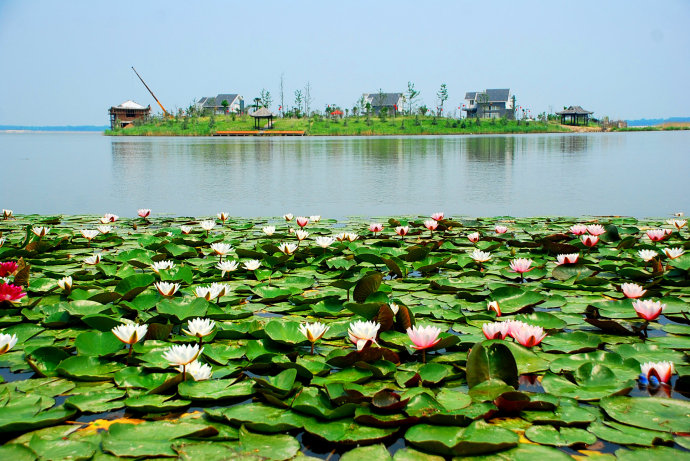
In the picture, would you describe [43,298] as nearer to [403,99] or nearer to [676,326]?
[676,326]

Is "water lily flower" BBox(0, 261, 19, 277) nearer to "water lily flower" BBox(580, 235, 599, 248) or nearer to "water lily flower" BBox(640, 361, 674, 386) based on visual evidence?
"water lily flower" BBox(640, 361, 674, 386)

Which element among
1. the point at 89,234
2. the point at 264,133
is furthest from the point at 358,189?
the point at 264,133

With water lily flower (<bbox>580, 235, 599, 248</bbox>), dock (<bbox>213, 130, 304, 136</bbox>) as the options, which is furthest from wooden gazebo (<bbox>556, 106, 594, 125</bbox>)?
water lily flower (<bbox>580, 235, 599, 248</bbox>)

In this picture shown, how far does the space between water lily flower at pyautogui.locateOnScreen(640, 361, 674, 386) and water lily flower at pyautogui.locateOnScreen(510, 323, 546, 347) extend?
352mm

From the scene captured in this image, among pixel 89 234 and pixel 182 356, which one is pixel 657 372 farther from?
pixel 89 234

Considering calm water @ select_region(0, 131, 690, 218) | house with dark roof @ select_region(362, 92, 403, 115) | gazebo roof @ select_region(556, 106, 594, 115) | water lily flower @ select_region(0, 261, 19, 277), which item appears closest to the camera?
water lily flower @ select_region(0, 261, 19, 277)

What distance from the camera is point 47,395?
1.75m

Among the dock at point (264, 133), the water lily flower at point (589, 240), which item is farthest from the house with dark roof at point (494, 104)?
the water lily flower at point (589, 240)

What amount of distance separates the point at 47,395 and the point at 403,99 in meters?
64.1

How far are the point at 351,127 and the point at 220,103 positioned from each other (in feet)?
81.8

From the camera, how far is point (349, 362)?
6.31ft

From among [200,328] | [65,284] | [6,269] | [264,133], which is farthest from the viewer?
[264,133]

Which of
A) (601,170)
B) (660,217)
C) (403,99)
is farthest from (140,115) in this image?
(660,217)

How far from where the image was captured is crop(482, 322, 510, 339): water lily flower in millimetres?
1999
